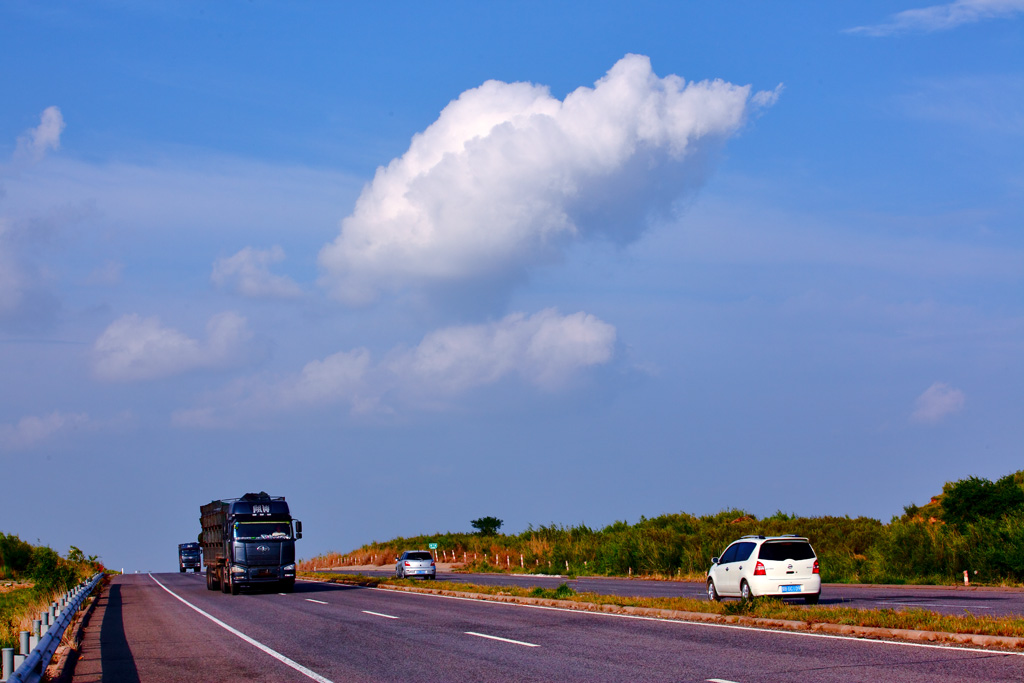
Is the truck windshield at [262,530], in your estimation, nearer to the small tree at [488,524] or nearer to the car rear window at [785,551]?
the car rear window at [785,551]

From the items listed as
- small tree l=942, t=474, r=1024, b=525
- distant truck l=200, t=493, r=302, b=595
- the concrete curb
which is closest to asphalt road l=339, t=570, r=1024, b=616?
the concrete curb

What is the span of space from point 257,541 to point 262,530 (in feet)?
1.45

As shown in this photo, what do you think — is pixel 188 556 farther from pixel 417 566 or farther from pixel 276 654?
pixel 276 654

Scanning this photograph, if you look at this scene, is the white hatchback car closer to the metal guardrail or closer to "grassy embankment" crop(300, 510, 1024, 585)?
"grassy embankment" crop(300, 510, 1024, 585)

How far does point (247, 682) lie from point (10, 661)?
11.3 ft

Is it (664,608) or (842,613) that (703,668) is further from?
(664,608)

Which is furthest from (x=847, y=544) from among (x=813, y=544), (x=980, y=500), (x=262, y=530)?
(x=262, y=530)

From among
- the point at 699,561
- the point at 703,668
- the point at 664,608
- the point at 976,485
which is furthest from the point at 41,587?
the point at 976,485

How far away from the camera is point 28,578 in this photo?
47500mm

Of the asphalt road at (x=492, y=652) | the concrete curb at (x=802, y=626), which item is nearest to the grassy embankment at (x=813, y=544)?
the concrete curb at (x=802, y=626)

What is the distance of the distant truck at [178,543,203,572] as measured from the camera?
81.7 meters

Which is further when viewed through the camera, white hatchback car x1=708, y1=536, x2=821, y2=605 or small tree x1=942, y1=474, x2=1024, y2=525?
small tree x1=942, y1=474, x2=1024, y2=525

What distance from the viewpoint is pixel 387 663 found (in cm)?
1384

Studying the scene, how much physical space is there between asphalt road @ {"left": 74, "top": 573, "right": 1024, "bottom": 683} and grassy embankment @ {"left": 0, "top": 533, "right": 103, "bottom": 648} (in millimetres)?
1749
